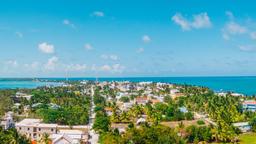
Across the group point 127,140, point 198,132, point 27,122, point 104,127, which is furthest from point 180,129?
point 27,122

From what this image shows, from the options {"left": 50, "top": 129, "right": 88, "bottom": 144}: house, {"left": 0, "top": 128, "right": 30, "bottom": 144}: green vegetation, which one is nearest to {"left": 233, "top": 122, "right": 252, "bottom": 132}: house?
{"left": 50, "top": 129, "right": 88, "bottom": 144}: house

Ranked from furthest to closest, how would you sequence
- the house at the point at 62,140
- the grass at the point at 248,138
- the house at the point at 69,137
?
the grass at the point at 248,138 < the house at the point at 69,137 < the house at the point at 62,140

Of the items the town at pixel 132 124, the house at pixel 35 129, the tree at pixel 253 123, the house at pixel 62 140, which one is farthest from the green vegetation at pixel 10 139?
the tree at pixel 253 123

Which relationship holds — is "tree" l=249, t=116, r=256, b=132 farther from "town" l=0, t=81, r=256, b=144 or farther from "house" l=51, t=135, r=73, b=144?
"house" l=51, t=135, r=73, b=144

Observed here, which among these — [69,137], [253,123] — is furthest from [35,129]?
[253,123]

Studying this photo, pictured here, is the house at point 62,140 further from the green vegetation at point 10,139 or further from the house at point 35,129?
the house at point 35,129

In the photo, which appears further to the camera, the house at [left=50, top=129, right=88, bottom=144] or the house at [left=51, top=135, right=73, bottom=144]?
the house at [left=50, top=129, right=88, bottom=144]

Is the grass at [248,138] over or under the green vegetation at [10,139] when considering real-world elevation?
under

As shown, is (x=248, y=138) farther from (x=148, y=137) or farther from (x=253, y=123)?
(x=148, y=137)

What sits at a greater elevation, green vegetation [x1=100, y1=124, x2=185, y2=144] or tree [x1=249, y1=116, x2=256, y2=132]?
green vegetation [x1=100, y1=124, x2=185, y2=144]
